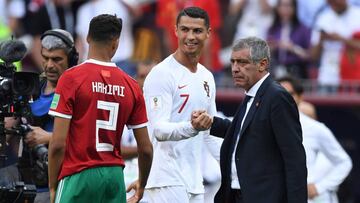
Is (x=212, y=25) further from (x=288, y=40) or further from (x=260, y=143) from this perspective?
(x=260, y=143)

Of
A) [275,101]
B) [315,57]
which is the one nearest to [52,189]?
[275,101]

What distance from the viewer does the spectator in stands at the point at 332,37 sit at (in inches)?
586

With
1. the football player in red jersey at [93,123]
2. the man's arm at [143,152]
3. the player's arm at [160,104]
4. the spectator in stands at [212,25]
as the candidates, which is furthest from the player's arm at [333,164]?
the football player in red jersey at [93,123]

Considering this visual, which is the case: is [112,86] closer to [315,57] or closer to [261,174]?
[261,174]

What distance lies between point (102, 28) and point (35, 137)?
109 cm

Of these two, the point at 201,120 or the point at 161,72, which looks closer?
the point at 201,120

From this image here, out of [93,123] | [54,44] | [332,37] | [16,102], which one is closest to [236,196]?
[93,123]

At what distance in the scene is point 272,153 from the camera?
8297 mm

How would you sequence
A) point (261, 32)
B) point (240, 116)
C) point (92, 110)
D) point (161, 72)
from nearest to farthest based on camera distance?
point (92, 110)
point (240, 116)
point (161, 72)
point (261, 32)

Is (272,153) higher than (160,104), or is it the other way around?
(160,104)

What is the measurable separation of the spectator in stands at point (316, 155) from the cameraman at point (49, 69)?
3303 mm

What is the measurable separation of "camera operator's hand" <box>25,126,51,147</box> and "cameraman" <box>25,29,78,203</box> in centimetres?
19

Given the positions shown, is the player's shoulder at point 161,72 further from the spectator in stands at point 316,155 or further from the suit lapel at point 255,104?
the spectator in stands at point 316,155

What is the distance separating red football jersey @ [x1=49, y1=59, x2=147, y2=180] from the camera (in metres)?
7.89
